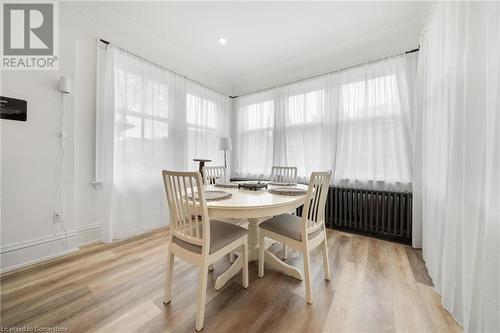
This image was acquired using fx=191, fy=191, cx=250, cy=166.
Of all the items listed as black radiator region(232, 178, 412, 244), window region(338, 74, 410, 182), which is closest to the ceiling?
window region(338, 74, 410, 182)

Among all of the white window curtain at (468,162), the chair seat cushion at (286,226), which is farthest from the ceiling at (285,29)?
the chair seat cushion at (286,226)

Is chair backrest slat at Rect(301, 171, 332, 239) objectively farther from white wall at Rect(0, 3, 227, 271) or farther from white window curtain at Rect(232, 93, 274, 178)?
white wall at Rect(0, 3, 227, 271)

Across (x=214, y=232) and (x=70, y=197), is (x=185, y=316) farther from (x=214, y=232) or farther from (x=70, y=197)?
(x=70, y=197)

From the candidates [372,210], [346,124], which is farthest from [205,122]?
[372,210]

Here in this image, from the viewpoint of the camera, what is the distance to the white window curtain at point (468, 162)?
37.1 inches

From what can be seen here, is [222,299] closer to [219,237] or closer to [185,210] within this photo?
[219,237]

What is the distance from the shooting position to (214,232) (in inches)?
57.4

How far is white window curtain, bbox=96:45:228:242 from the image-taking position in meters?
2.39

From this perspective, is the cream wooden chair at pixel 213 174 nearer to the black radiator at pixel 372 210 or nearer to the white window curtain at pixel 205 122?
the white window curtain at pixel 205 122

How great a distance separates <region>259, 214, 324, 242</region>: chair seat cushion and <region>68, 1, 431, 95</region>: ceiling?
237 centimetres

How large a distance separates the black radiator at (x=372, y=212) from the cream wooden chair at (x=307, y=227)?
1.42 m

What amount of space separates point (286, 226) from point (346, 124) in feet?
6.83

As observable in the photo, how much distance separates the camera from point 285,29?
2.60 meters

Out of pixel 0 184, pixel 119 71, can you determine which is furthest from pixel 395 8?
pixel 0 184
